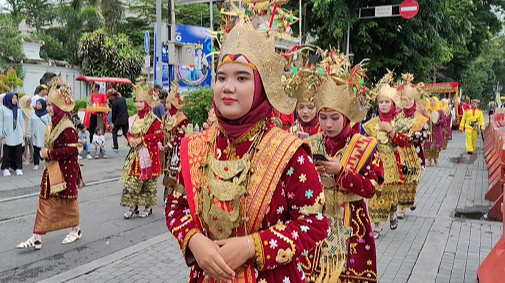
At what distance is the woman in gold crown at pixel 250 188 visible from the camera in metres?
2.29

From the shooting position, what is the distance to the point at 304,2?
2064 cm

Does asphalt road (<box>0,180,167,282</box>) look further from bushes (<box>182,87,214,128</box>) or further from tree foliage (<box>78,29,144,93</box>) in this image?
tree foliage (<box>78,29,144,93</box>)

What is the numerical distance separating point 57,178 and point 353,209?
391cm

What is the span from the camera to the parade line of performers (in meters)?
2.35

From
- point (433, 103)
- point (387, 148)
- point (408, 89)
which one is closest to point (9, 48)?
point (433, 103)

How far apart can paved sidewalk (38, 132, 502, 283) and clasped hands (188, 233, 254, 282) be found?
3.49m

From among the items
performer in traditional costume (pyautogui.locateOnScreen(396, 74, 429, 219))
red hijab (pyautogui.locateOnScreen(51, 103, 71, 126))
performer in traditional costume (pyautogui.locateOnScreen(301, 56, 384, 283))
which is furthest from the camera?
Result: performer in traditional costume (pyautogui.locateOnScreen(396, 74, 429, 219))

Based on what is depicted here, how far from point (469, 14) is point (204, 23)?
18894mm

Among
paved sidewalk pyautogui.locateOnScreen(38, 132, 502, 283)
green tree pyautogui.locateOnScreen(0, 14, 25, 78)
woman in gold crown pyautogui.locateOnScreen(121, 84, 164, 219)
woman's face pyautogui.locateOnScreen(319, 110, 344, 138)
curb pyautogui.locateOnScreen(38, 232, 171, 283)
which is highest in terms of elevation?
green tree pyautogui.locateOnScreen(0, 14, 25, 78)

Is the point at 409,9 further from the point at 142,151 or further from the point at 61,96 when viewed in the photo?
the point at 61,96

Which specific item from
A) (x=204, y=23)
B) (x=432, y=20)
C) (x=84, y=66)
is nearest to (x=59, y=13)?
(x=84, y=66)

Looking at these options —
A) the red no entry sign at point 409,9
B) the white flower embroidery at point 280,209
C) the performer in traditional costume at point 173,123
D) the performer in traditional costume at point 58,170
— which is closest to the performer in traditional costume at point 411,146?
the performer in traditional costume at point 173,123

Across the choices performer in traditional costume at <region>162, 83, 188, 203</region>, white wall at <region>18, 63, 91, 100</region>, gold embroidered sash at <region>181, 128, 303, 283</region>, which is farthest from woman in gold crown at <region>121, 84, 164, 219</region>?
white wall at <region>18, 63, 91, 100</region>

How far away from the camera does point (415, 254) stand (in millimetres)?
6645
